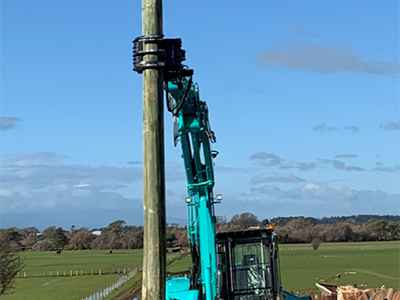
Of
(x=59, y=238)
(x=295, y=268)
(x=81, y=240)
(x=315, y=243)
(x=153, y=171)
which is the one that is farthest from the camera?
(x=59, y=238)

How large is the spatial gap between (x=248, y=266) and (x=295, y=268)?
4257cm

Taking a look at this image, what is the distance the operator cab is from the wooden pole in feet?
29.9

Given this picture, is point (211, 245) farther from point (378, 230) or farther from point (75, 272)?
point (378, 230)

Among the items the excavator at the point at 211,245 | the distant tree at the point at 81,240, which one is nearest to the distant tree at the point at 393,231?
the distant tree at the point at 81,240

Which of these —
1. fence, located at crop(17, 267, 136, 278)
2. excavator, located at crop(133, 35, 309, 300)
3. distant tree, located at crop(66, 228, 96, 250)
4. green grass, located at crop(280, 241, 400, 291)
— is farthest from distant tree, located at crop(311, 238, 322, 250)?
excavator, located at crop(133, 35, 309, 300)

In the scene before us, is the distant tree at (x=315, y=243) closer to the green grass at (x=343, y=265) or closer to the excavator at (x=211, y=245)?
the green grass at (x=343, y=265)

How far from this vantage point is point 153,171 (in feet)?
22.6

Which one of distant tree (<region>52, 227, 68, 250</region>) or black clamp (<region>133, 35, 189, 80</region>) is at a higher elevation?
distant tree (<region>52, 227, 68, 250</region>)

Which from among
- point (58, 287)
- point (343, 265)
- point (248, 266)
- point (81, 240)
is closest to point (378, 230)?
point (343, 265)

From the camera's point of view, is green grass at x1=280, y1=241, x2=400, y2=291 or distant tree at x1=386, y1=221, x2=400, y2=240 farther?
distant tree at x1=386, y1=221, x2=400, y2=240

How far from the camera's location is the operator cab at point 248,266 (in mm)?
15664

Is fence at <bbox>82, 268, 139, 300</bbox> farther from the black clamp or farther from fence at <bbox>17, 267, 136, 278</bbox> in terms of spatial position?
the black clamp

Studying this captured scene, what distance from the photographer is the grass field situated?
44781mm

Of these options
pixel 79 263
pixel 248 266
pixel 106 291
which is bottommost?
pixel 106 291
